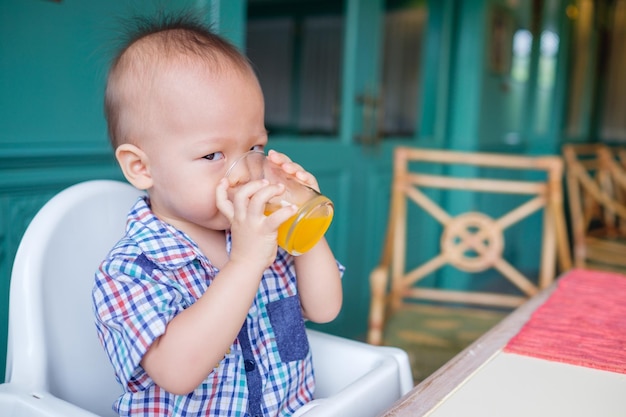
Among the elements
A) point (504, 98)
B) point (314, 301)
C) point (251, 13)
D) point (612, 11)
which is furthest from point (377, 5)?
point (612, 11)

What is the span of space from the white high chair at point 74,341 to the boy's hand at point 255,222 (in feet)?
0.65

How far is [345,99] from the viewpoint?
9.01ft

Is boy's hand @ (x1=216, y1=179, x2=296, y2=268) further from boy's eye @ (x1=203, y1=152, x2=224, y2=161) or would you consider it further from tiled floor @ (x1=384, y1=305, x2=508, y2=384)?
tiled floor @ (x1=384, y1=305, x2=508, y2=384)

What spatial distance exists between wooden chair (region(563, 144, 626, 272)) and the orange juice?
2.46 m

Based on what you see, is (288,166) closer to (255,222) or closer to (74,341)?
(255,222)

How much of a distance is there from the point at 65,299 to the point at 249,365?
0.27 metres

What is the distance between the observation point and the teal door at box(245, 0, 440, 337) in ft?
8.87

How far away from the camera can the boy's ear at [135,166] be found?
2.81 ft

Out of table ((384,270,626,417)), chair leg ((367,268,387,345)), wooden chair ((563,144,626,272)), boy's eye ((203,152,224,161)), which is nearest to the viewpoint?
table ((384,270,626,417))

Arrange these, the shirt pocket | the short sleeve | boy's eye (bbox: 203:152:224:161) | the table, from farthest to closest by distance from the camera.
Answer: the shirt pocket → boy's eye (bbox: 203:152:224:161) → the short sleeve → the table

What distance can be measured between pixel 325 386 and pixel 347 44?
1992mm

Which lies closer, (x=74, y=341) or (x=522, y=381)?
(x=522, y=381)

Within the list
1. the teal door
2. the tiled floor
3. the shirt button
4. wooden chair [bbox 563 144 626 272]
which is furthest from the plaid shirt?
wooden chair [bbox 563 144 626 272]

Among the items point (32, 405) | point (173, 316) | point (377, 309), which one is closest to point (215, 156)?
point (173, 316)
